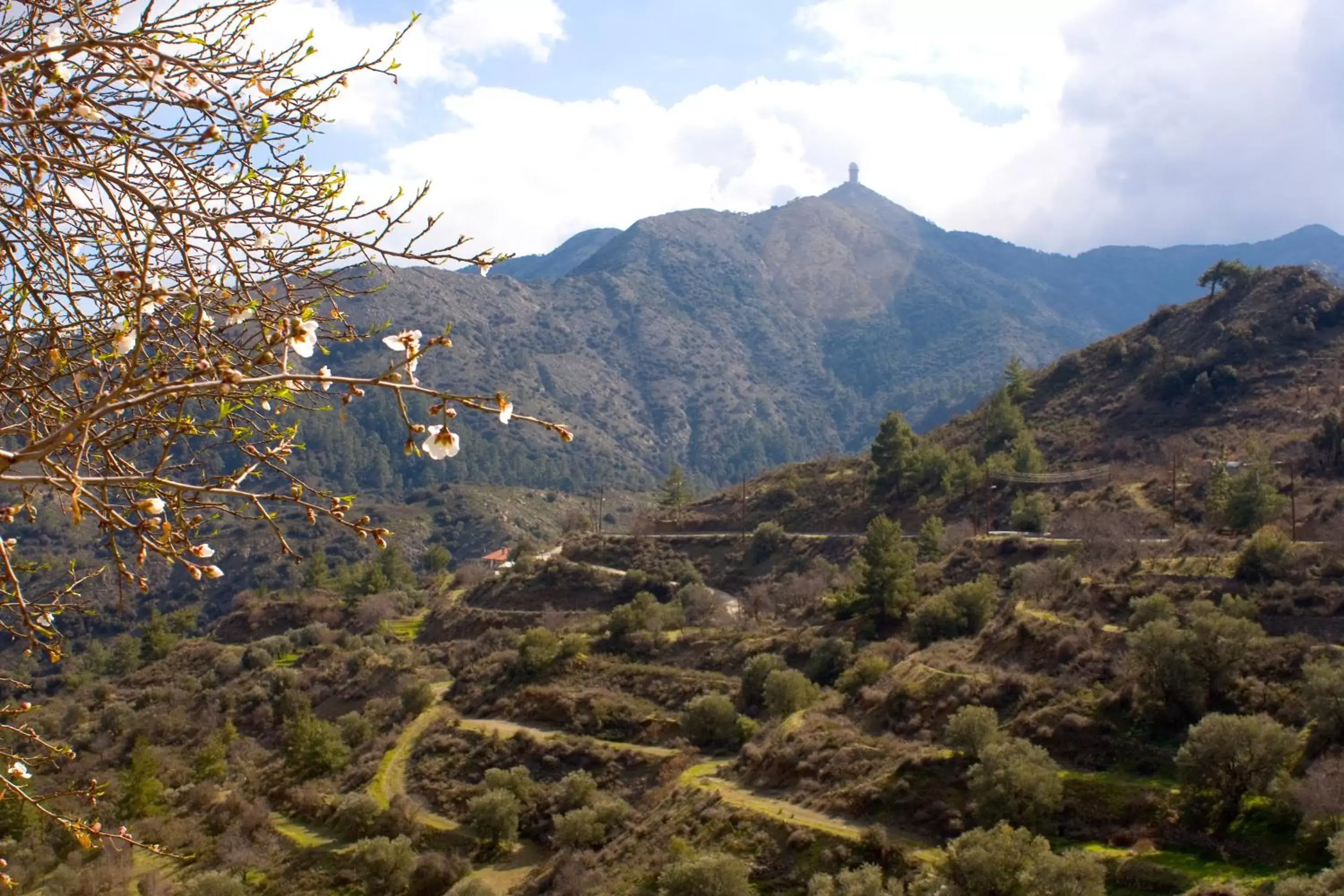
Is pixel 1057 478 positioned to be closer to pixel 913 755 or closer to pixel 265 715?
pixel 913 755

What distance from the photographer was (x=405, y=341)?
2955 mm

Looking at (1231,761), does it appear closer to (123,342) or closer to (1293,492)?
(123,342)

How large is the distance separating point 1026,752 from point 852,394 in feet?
511

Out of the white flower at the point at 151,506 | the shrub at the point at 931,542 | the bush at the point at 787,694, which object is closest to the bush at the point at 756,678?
the bush at the point at 787,694

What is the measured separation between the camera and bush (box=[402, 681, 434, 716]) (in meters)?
30.5

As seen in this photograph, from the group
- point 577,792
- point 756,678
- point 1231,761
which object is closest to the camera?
point 1231,761

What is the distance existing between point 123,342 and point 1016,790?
1488 cm

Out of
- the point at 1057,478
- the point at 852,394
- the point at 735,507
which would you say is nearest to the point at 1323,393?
the point at 1057,478

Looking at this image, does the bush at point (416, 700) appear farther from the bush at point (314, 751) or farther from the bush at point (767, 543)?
the bush at point (767, 543)

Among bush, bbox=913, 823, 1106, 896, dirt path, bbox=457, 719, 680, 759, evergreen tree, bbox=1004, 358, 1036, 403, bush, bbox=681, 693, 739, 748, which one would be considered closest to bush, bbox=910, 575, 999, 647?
bush, bbox=681, 693, 739, 748

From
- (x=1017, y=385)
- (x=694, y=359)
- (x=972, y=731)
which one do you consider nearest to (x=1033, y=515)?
(x=972, y=731)

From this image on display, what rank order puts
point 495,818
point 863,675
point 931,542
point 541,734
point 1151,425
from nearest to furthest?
point 495,818, point 863,675, point 541,734, point 931,542, point 1151,425

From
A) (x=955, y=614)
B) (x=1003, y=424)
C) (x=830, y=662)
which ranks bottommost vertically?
(x=830, y=662)

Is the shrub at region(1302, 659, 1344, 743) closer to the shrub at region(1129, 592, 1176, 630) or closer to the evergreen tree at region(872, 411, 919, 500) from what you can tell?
the shrub at region(1129, 592, 1176, 630)
